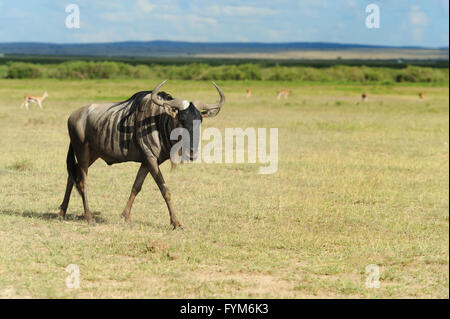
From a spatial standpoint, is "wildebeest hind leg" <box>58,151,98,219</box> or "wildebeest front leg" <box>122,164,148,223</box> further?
"wildebeest hind leg" <box>58,151,98,219</box>

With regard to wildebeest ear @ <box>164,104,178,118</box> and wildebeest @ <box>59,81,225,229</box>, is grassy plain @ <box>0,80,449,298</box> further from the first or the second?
wildebeest ear @ <box>164,104,178,118</box>

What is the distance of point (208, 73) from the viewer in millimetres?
66125

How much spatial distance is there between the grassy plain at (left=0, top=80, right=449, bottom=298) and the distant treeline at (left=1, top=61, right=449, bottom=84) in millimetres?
44924

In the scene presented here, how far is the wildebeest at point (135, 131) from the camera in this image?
879 centimetres

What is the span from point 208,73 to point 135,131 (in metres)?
57.7

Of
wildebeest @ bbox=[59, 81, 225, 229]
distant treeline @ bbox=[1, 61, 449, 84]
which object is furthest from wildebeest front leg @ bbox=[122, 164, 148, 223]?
distant treeline @ bbox=[1, 61, 449, 84]

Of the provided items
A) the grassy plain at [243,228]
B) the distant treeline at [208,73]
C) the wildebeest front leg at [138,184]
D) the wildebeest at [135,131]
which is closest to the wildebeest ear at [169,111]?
the wildebeest at [135,131]

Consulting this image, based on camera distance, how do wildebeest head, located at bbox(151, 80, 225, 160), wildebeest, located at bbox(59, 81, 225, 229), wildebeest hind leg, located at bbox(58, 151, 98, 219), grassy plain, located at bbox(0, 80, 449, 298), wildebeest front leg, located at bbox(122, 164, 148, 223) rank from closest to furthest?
grassy plain, located at bbox(0, 80, 449, 298) → wildebeest head, located at bbox(151, 80, 225, 160) → wildebeest, located at bbox(59, 81, 225, 229) → wildebeest front leg, located at bbox(122, 164, 148, 223) → wildebeest hind leg, located at bbox(58, 151, 98, 219)

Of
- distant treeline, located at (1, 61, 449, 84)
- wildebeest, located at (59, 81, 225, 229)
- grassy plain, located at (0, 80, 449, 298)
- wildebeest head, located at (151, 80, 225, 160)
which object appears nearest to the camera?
grassy plain, located at (0, 80, 449, 298)

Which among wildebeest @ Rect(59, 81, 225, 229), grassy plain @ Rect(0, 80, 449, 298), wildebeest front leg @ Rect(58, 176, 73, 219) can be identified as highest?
wildebeest @ Rect(59, 81, 225, 229)

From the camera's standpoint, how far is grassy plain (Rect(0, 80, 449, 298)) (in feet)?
A: 22.2

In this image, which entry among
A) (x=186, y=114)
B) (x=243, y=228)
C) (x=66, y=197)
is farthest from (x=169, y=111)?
(x=66, y=197)

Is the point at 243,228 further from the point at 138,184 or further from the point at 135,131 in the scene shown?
the point at 135,131
